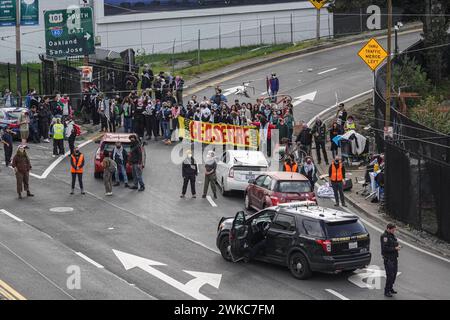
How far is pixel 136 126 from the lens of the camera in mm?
37625

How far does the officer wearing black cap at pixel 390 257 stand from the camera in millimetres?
18672

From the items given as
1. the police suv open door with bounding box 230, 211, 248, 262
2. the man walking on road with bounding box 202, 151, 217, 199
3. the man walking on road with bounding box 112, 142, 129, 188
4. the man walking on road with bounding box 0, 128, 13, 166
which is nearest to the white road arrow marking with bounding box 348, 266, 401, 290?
the police suv open door with bounding box 230, 211, 248, 262

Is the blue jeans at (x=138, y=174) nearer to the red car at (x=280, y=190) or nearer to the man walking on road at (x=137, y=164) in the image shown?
the man walking on road at (x=137, y=164)

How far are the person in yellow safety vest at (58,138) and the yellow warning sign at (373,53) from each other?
11.7 meters

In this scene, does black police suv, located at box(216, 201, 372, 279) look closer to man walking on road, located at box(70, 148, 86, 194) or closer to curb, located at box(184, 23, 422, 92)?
man walking on road, located at box(70, 148, 86, 194)

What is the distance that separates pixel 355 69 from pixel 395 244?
34631 mm

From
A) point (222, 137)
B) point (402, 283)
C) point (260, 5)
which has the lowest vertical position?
point (402, 283)

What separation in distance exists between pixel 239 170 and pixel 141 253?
7513 millimetres

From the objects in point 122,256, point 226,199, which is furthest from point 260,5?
point 122,256

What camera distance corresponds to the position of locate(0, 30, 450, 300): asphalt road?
61.5 feet

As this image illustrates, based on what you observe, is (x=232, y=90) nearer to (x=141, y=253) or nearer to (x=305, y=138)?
(x=305, y=138)

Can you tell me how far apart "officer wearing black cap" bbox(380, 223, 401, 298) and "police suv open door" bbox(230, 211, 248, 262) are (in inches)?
132

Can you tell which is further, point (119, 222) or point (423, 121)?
point (423, 121)

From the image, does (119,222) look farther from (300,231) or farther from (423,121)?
(423,121)
